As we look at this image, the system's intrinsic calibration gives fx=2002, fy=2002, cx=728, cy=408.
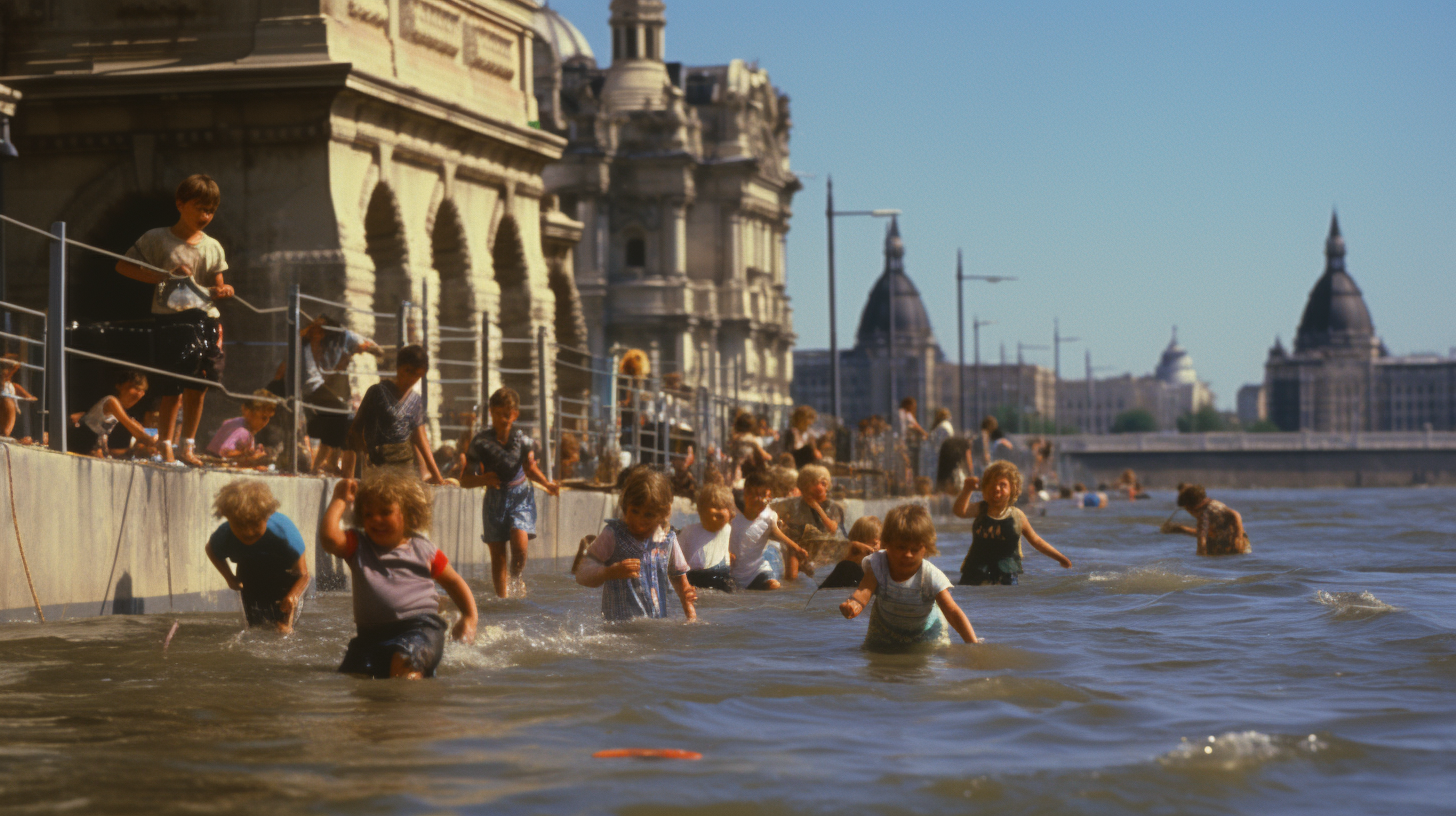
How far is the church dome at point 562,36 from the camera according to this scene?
86.4 metres

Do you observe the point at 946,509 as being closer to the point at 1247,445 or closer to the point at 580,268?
the point at 580,268

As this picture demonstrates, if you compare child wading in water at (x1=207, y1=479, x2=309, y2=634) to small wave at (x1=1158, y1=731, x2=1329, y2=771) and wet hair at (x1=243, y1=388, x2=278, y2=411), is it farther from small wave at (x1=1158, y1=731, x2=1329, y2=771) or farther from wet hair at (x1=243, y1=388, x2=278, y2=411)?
small wave at (x1=1158, y1=731, x2=1329, y2=771)

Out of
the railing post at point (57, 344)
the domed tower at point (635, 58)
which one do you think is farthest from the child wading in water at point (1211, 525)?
the domed tower at point (635, 58)

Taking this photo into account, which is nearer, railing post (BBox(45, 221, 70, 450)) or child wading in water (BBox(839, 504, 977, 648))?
child wading in water (BBox(839, 504, 977, 648))

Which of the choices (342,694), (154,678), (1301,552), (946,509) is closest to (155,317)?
(154,678)

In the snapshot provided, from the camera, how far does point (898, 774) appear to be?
640cm

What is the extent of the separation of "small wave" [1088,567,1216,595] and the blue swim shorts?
14.5ft

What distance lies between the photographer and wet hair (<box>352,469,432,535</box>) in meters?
8.09

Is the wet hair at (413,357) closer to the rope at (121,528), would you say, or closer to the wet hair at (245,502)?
the rope at (121,528)

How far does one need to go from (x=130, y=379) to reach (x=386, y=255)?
10.7m

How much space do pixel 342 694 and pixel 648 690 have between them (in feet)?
4.18

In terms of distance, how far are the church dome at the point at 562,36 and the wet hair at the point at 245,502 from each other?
253 ft

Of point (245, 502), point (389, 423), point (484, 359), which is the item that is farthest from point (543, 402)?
point (245, 502)

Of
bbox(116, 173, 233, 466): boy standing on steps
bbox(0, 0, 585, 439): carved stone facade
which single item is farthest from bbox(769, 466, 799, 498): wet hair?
bbox(0, 0, 585, 439): carved stone facade
